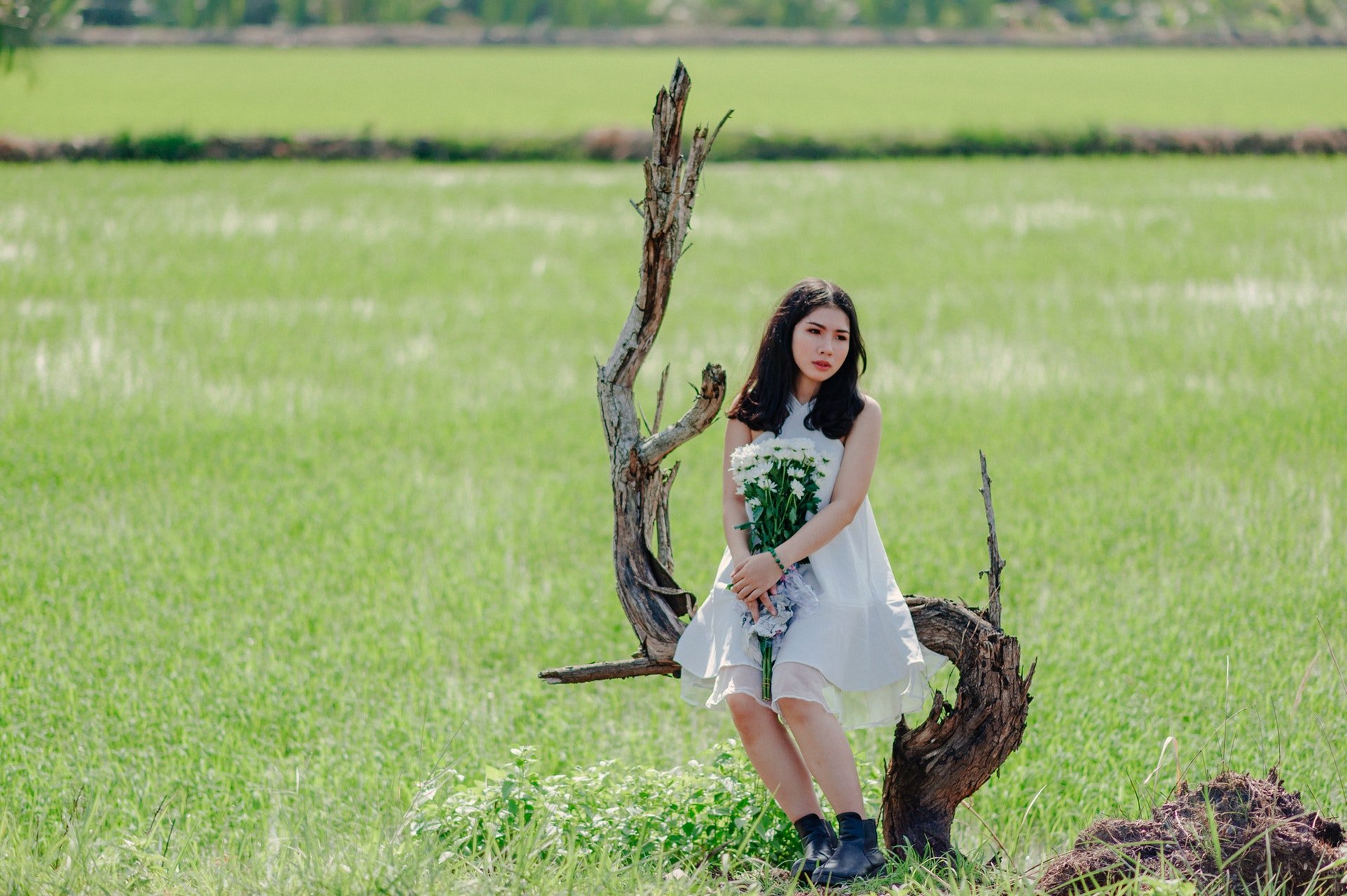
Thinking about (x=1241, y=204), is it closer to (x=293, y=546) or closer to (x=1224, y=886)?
(x=293, y=546)

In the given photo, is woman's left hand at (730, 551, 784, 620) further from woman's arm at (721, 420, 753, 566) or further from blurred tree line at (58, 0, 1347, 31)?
blurred tree line at (58, 0, 1347, 31)

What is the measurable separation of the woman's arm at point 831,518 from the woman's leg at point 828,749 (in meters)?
0.27

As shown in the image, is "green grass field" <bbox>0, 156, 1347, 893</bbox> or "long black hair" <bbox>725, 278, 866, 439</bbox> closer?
"long black hair" <bbox>725, 278, 866, 439</bbox>

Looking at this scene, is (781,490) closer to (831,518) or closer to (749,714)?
(831,518)

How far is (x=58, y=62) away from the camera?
41938 millimetres

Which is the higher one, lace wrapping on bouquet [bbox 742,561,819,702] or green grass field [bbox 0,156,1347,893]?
lace wrapping on bouquet [bbox 742,561,819,702]

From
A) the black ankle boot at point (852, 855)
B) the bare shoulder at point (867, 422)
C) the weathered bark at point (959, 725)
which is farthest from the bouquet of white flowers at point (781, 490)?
the black ankle boot at point (852, 855)

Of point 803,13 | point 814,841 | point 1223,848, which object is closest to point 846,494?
point 814,841

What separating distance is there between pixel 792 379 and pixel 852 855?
3.92ft

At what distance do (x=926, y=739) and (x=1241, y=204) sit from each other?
55.6 ft

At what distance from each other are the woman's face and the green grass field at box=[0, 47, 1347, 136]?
→ 24270 millimetres

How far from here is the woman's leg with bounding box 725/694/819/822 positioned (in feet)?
10.4

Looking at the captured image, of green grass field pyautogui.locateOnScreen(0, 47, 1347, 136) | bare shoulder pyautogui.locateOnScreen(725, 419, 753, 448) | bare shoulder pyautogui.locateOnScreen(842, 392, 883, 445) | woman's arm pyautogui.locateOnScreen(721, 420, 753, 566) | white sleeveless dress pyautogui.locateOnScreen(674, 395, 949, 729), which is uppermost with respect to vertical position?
green grass field pyautogui.locateOnScreen(0, 47, 1347, 136)

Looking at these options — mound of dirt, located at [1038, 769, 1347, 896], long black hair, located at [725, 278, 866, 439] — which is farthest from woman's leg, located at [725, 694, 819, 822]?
long black hair, located at [725, 278, 866, 439]
